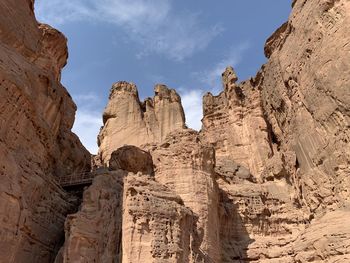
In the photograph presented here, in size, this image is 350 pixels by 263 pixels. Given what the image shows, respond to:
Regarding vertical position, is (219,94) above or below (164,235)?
above

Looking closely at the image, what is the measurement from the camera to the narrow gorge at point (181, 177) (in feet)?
43.8

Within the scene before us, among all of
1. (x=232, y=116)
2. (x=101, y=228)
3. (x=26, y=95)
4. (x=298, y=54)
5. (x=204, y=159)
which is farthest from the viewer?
(x=232, y=116)

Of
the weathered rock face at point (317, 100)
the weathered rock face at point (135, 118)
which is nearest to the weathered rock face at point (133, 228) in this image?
the weathered rock face at point (317, 100)

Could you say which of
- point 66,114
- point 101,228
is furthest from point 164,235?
point 66,114

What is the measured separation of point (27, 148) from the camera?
15.0 metres

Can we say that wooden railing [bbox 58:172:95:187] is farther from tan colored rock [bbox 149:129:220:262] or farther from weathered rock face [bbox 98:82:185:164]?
weathered rock face [bbox 98:82:185:164]

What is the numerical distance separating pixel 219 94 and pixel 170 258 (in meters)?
19.8

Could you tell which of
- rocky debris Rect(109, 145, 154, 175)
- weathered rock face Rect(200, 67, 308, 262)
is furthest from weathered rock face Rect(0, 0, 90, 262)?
weathered rock face Rect(200, 67, 308, 262)

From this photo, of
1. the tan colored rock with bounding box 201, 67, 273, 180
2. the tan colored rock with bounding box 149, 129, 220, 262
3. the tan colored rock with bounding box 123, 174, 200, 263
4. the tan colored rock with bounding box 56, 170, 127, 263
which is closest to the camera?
the tan colored rock with bounding box 123, 174, 200, 263

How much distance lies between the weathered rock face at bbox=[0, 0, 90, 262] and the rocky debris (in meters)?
2.58

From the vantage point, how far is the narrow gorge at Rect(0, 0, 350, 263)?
13352mm

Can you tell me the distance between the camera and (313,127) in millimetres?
18391

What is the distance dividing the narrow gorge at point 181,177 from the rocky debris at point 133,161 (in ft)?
0.20

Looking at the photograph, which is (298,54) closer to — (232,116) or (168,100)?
(232,116)
